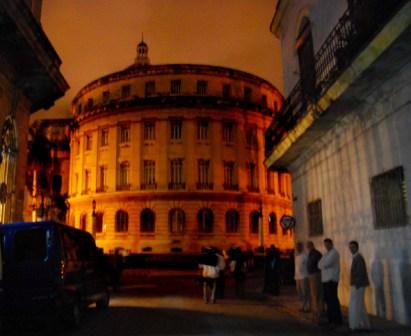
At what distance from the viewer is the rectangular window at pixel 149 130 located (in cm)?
4734

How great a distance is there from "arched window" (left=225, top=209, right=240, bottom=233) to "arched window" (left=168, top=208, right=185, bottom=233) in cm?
438

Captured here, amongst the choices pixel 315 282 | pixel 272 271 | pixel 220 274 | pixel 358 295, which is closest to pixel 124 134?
pixel 272 271

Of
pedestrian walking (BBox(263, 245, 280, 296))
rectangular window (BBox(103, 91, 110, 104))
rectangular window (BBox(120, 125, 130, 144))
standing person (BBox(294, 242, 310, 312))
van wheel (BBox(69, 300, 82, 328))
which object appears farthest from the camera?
rectangular window (BBox(103, 91, 110, 104))

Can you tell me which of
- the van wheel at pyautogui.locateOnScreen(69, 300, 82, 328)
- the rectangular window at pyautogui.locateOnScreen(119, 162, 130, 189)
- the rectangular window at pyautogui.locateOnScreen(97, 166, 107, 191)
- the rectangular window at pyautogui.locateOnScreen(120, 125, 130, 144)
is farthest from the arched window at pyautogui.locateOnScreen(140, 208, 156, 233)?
the van wheel at pyautogui.locateOnScreen(69, 300, 82, 328)

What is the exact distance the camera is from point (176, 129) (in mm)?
47281

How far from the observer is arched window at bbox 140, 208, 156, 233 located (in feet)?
148

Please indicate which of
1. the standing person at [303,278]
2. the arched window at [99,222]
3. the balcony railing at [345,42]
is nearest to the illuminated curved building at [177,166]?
the arched window at [99,222]

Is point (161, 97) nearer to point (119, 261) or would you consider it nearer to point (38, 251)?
point (119, 261)

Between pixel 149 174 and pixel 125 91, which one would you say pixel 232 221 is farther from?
pixel 125 91

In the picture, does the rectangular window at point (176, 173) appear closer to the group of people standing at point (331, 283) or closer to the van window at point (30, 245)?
the group of people standing at point (331, 283)

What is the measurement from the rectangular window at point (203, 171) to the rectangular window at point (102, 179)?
1000 cm

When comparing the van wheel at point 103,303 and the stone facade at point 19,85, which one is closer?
the van wheel at point 103,303

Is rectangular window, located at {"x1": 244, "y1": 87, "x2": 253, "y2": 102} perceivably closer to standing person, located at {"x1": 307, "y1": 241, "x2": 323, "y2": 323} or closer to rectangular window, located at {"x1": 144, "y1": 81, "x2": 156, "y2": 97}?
rectangular window, located at {"x1": 144, "y1": 81, "x2": 156, "y2": 97}

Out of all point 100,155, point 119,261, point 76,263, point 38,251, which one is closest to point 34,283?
point 38,251
